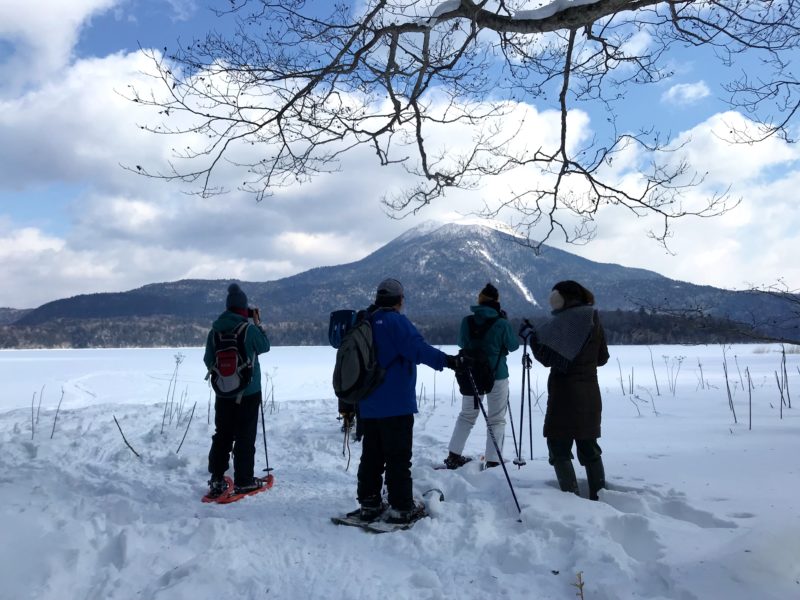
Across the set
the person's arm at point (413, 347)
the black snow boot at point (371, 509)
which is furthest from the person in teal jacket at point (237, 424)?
the person's arm at point (413, 347)

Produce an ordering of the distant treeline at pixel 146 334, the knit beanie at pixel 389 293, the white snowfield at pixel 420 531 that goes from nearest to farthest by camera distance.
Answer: the white snowfield at pixel 420 531, the knit beanie at pixel 389 293, the distant treeline at pixel 146 334

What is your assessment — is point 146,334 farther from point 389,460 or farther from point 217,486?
point 389,460

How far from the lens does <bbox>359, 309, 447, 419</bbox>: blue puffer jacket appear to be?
3.44 metres

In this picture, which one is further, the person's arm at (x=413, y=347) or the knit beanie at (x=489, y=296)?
the knit beanie at (x=489, y=296)

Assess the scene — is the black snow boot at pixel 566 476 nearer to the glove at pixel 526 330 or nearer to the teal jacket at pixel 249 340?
the glove at pixel 526 330

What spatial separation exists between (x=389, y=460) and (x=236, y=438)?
4.84 ft

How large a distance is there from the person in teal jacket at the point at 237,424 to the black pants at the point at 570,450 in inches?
87.4

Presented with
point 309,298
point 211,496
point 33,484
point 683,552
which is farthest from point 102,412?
point 309,298

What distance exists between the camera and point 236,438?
4.33 meters

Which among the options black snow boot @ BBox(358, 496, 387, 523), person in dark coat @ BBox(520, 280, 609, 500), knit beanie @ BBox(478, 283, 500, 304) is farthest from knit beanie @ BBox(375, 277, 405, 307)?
knit beanie @ BBox(478, 283, 500, 304)

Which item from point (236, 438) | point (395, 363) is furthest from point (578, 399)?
point (236, 438)

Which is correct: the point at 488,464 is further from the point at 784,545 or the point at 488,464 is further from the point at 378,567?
the point at 784,545

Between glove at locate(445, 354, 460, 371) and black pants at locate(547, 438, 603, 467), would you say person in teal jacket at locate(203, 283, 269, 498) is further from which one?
black pants at locate(547, 438, 603, 467)

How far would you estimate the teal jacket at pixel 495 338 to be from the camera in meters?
4.75
